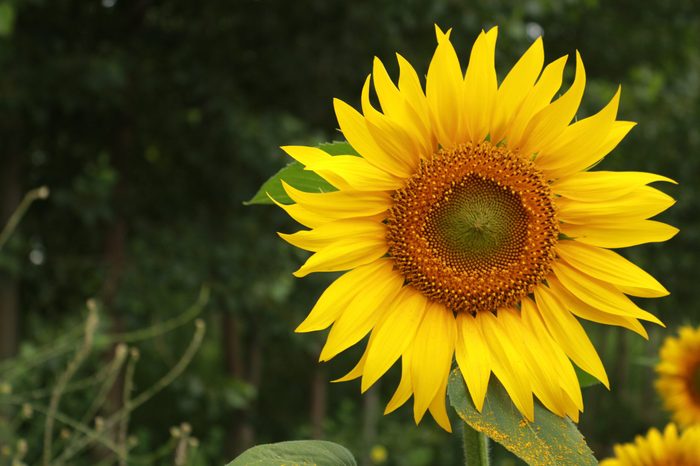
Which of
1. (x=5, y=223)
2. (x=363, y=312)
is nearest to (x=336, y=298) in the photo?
(x=363, y=312)

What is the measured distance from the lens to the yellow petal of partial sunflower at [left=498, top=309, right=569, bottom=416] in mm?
927

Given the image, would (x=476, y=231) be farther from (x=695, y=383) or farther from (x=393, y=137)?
(x=695, y=383)

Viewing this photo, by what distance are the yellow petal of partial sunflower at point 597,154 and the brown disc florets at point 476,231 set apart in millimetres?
26

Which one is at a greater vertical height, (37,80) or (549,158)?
(37,80)

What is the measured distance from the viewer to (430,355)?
945 mm

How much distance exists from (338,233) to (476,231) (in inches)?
6.7

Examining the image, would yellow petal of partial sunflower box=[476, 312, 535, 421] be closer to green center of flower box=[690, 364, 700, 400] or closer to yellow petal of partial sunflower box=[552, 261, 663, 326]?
yellow petal of partial sunflower box=[552, 261, 663, 326]

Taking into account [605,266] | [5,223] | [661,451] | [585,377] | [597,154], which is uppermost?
[5,223]

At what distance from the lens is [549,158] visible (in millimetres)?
983

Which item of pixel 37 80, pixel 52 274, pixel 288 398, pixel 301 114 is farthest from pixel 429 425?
pixel 37 80

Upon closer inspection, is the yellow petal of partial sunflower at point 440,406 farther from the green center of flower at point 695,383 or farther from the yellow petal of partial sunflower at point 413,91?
the green center of flower at point 695,383

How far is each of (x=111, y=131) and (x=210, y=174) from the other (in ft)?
2.07

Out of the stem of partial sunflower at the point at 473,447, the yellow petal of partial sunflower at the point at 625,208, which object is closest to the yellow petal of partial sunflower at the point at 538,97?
the yellow petal of partial sunflower at the point at 625,208

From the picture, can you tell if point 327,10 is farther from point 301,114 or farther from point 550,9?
point 550,9
